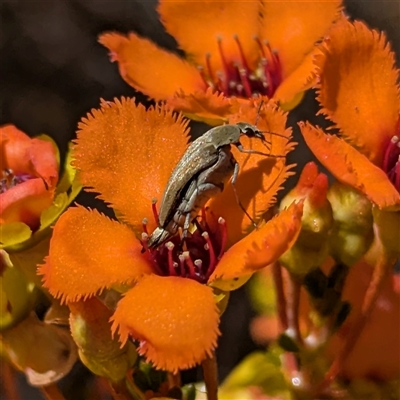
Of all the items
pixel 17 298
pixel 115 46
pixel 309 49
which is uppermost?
pixel 309 49

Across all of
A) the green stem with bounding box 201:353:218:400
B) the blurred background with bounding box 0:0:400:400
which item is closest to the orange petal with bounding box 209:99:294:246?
the green stem with bounding box 201:353:218:400

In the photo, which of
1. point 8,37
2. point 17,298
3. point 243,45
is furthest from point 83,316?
point 8,37

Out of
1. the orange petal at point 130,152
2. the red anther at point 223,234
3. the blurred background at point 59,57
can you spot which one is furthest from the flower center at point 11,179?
the blurred background at point 59,57

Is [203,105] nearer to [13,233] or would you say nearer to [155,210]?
[155,210]

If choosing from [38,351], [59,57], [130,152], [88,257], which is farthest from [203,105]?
[59,57]

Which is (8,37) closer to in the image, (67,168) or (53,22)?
(53,22)

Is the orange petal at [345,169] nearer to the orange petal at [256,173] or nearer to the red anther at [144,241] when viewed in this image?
the orange petal at [256,173]
